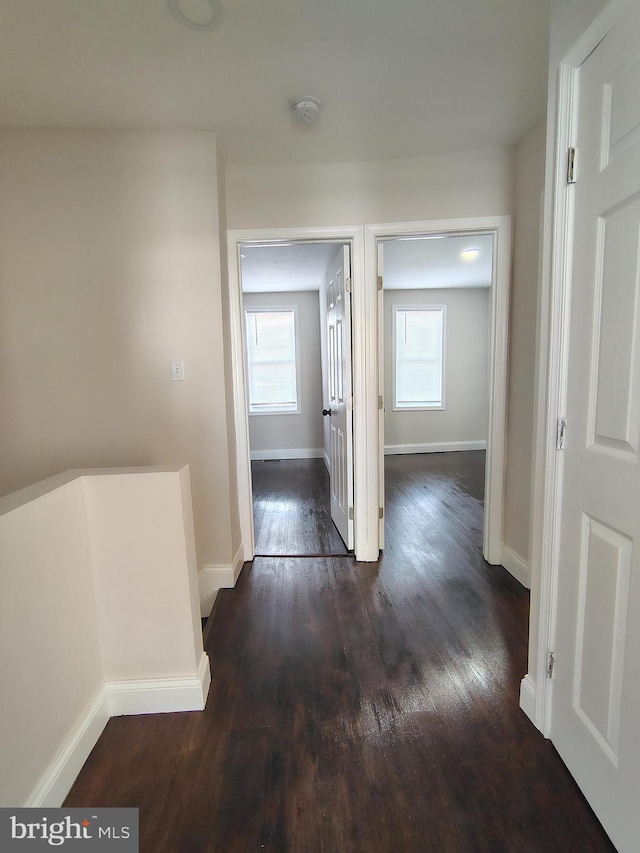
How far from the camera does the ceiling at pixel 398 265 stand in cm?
362

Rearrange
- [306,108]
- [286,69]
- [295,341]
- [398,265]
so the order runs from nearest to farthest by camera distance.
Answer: [286,69], [306,108], [398,265], [295,341]

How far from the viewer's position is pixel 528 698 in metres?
1.32

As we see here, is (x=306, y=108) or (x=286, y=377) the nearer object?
(x=306, y=108)

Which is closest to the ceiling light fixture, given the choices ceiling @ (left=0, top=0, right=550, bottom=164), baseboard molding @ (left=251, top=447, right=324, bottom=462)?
ceiling @ (left=0, top=0, right=550, bottom=164)

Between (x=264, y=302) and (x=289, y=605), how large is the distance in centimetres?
452

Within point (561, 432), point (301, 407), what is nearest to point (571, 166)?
point (561, 432)

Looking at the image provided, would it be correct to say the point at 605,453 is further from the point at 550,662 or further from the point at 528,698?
the point at 528,698

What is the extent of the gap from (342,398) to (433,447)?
12.2 ft

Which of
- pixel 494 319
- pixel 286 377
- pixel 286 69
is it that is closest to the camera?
pixel 286 69

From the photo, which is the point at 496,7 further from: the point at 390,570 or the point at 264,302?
the point at 264,302

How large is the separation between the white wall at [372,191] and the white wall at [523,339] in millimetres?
154

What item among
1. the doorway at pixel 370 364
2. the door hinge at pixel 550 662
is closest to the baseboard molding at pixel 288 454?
the doorway at pixel 370 364

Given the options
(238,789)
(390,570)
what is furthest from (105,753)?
(390,570)

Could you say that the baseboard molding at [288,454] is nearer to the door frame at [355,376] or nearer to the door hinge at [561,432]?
the door frame at [355,376]
